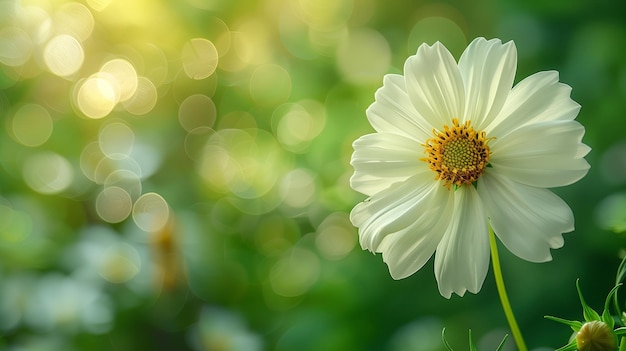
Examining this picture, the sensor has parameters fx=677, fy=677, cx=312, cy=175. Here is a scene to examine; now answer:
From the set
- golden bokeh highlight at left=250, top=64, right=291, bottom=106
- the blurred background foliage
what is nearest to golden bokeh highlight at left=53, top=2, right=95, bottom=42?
the blurred background foliage

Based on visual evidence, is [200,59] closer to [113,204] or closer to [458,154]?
[113,204]

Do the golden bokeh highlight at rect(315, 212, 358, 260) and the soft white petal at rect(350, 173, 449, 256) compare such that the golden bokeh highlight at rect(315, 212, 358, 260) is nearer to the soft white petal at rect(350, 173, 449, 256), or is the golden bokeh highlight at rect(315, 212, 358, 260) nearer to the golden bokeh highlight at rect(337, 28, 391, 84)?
the golden bokeh highlight at rect(337, 28, 391, 84)

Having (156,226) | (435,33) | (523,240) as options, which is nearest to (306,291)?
(156,226)

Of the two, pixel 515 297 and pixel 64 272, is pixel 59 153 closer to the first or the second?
pixel 64 272

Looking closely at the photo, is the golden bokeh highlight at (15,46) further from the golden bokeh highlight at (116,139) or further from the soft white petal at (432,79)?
the soft white petal at (432,79)

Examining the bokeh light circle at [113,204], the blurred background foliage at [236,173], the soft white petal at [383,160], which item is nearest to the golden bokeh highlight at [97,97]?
the blurred background foliage at [236,173]

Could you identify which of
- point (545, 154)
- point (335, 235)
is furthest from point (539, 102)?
point (335, 235)

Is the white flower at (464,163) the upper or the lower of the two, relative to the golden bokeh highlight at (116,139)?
lower
